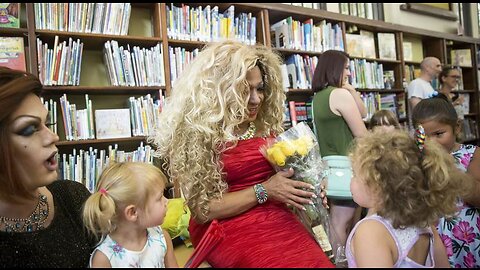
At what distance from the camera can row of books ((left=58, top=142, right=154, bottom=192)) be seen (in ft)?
8.18

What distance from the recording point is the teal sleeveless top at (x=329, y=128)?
2.53 metres

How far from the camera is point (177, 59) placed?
9.77 ft

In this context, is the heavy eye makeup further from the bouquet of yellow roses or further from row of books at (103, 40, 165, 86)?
row of books at (103, 40, 165, 86)

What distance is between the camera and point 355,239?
113cm

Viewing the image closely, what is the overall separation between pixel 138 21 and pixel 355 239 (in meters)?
2.64

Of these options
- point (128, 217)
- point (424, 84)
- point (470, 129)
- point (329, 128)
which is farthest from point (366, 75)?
point (128, 217)

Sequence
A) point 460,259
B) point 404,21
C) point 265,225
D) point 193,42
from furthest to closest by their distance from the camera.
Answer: point 404,21
point 193,42
point 460,259
point 265,225

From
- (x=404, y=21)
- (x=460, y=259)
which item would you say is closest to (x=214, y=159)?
(x=460, y=259)

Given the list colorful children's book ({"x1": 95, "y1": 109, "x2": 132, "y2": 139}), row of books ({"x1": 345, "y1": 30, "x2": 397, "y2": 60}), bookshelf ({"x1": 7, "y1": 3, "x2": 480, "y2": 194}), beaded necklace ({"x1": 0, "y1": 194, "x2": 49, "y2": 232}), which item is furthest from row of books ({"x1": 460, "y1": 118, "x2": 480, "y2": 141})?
beaded necklace ({"x1": 0, "y1": 194, "x2": 49, "y2": 232})

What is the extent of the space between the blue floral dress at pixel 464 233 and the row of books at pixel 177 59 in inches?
78.4

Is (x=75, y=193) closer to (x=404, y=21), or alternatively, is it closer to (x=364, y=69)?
(x=364, y=69)

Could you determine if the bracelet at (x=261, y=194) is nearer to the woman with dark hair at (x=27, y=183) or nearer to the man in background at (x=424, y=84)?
the woman with dark hair at (x=27, y=183)

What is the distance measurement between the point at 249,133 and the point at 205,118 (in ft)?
0.67

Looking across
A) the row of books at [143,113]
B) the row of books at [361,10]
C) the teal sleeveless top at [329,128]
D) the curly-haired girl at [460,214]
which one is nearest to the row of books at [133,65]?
the row of books at [143,113]
